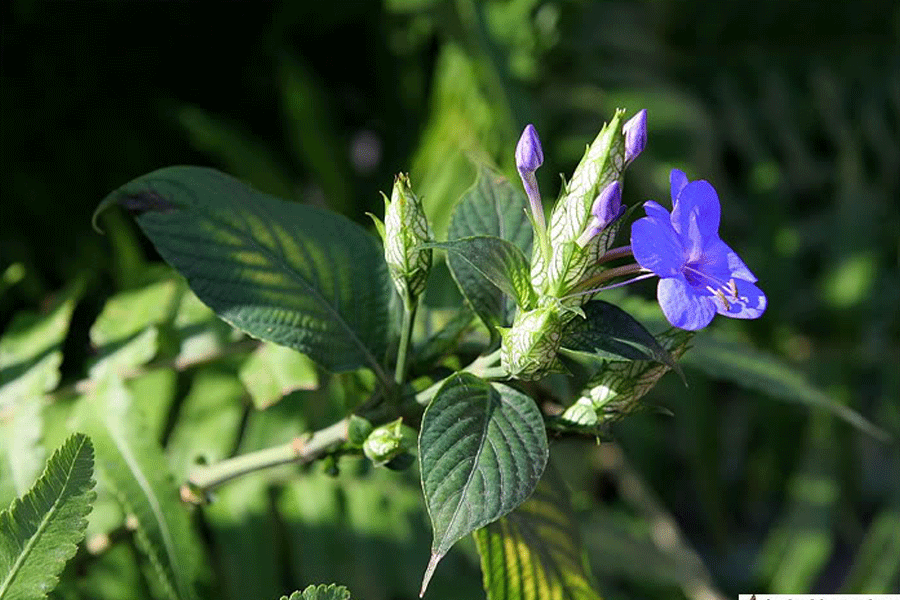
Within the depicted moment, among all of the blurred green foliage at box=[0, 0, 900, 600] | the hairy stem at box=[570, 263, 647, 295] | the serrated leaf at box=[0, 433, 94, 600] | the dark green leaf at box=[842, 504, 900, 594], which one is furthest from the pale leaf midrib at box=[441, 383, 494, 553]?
the dark green leaf at box=[842, 504, 900, 594]

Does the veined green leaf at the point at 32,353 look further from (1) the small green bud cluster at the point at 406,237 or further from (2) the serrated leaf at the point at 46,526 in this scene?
(1) the small green bud cluster at the point at 406,237

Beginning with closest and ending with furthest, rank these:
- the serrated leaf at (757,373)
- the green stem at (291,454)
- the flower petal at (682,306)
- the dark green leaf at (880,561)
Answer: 1. the flower petal at (682,306)
2. the green stem at (291,454)
3. the serrated leaf at (757,373)
4. the dark green leaf at (880,561)

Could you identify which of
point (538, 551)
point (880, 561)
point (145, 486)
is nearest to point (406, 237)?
point (538, 551)

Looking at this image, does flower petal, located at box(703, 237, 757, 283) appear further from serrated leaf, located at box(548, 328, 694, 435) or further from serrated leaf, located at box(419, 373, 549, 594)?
serrated leaf, located at box(419, 373, 549, 594)

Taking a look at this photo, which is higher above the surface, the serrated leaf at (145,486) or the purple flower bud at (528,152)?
the purple flower bud at (528,152)

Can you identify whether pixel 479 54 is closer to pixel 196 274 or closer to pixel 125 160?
pixel 125 160

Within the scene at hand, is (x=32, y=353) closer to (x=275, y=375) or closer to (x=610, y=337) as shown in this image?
(x=275, y=375)

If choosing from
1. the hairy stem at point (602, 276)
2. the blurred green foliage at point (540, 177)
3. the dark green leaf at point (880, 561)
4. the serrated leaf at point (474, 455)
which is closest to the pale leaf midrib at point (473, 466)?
the serrated leaf at point (474, 455)
